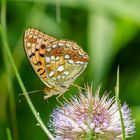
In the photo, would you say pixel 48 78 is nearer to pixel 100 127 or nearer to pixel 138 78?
pixel 100 127

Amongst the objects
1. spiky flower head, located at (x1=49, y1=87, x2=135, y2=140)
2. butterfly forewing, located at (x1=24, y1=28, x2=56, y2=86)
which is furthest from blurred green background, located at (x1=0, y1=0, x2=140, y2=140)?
spiky flower head, located at (x1=49, y1=87, x2=135, y2=140)

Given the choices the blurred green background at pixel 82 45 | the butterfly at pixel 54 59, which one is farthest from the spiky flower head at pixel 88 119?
the blurred green background at pixel 82 45

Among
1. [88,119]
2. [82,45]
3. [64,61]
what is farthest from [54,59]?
[82,45]

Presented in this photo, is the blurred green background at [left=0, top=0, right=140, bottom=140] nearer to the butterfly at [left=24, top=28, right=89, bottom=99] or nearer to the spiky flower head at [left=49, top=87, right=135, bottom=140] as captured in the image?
the butterfly at [left=24, top=28, right=89, bottom=99]

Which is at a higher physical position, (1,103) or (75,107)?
(75,107)

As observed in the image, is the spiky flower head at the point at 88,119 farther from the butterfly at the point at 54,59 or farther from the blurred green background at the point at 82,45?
the blurred green background at the point at 82,45

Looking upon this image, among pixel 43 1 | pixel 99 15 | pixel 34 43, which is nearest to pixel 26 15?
pixel 43 1
